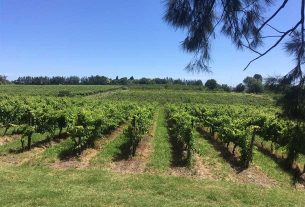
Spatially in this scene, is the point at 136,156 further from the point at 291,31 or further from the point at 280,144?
the point at 291,31

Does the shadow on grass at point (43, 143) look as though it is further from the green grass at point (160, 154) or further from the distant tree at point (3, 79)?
the distant tree at point (3, 79)

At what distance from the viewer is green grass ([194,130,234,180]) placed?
42.9 ft

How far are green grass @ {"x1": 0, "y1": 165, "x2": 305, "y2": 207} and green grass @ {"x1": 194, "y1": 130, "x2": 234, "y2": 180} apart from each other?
135 centimetres

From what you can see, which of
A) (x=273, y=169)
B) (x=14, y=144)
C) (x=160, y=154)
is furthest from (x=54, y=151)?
(x=273, y=169)

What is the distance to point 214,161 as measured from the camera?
14.9m

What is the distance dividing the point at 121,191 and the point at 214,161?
5.57m

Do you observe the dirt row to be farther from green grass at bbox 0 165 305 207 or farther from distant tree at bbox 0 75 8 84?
distant tree at bbox 0 75 8 84

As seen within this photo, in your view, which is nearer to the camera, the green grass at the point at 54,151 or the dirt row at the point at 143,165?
the dirt row at the point at 143,165

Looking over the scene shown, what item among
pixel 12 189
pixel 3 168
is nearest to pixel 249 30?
pixel 12 189

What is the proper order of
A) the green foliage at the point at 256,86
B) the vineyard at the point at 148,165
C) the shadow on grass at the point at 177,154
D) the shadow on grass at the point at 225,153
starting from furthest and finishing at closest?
the shadow on grass at the point at 225,153, the shadow on grass at the point at 177,154, the vineyard at the point at 148,165, the green foliage at the point at 256,86

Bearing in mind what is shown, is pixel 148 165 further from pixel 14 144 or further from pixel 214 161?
pixel 14 144

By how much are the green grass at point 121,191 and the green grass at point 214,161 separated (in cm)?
135

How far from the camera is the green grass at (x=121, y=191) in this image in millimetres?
9250

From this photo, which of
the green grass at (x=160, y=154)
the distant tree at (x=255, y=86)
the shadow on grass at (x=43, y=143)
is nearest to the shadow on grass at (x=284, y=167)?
the green grass at (x=160, y=154)
